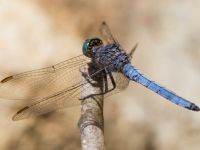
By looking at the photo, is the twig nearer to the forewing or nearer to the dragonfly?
the dragonfly

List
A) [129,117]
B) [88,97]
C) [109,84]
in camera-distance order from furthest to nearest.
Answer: [129,117] → [109,84] → [88,97]

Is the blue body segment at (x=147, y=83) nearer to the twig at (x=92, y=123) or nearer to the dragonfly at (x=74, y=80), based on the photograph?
the dragonfly at (x=74, y=80)

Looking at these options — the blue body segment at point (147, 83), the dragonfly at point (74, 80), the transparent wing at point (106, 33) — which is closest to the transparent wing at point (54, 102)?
the dragonfly at point (74, 80)

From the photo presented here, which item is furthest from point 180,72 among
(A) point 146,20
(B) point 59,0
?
(B) point 59,0

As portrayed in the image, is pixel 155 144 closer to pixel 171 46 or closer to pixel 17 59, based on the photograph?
pixel 171 46

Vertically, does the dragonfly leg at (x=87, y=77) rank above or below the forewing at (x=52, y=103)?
above

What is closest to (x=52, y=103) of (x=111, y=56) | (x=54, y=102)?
(x=54, y=102)
